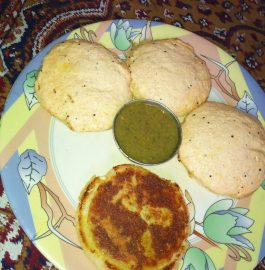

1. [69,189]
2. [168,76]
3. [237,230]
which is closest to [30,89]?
[69,189]

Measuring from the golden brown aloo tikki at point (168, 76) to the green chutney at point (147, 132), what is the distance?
3.7 inches

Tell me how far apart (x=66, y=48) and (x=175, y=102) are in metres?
0.83

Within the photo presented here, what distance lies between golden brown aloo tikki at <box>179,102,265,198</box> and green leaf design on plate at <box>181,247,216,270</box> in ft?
1.37

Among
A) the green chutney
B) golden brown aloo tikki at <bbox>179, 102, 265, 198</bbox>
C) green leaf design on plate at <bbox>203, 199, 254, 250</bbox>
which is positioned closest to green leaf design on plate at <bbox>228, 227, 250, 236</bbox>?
green leaf design on plate at <bbox>203, 199, 254, 250</bbox>

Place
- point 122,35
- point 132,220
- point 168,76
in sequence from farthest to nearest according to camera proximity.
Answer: point 122,35
point 168,76
point 132,220

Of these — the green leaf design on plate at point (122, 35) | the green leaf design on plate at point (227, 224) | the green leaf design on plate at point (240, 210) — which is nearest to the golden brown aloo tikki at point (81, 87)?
the green leaf design on plate at point (122, 35)

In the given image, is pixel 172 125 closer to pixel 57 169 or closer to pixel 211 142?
pixel 211 142

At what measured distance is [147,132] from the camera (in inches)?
104

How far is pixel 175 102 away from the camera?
2758 mm

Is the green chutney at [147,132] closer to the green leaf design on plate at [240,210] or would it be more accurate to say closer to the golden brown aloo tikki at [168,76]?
the golden brown aloo tikki at [168,76]

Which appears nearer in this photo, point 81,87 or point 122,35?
point 81,87

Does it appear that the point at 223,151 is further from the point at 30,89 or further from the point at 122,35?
the point at 30,89

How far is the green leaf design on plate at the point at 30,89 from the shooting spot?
2.64m

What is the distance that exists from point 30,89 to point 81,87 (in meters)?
0.35
